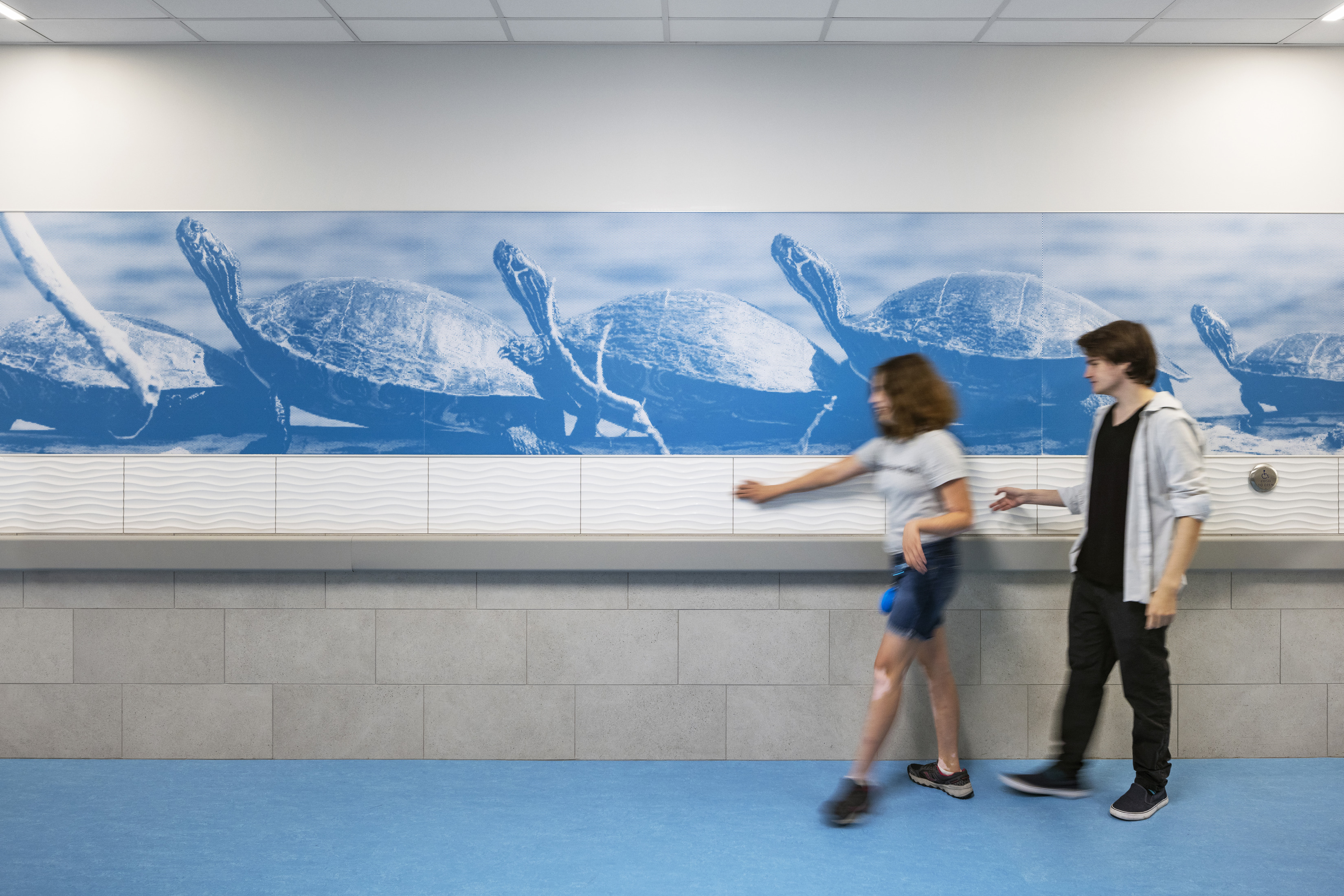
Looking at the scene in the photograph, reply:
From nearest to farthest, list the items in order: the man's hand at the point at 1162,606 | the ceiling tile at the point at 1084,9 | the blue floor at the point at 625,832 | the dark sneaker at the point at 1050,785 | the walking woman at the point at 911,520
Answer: the blue floor at the point at 625,832 < the man's hand at the point at 1162,606 < the walking woman at the point at 911,520 < the dark sneaker at the point at 1050,785 < the ceiling tile at the point at 1084,9

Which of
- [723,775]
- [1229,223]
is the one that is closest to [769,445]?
[723,775]

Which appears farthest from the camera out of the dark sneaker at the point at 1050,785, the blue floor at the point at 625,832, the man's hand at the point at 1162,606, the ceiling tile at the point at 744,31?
the ceiling tile at the point at 744,31

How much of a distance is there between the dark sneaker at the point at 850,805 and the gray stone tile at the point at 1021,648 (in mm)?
844

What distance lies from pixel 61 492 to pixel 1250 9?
4944mm

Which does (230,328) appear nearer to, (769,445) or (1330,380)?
(769,445)

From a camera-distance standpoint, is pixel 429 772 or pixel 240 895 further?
pixel 429 772

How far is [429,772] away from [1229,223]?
12.6 ft

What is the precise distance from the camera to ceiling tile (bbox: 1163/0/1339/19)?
9.33ft

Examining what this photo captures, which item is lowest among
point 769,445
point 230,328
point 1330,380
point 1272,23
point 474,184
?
point 769,445

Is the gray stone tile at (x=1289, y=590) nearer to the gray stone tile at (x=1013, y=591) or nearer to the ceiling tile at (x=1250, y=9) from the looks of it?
the gray stone tile at (x=1013, y=591)

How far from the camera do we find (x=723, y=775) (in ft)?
9.78

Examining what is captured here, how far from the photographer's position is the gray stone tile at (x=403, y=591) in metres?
3.12

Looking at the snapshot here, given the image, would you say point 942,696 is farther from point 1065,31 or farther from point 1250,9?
point 1250,9

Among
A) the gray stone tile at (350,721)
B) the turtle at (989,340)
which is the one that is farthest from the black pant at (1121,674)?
the gray stone tile at (350,721)
